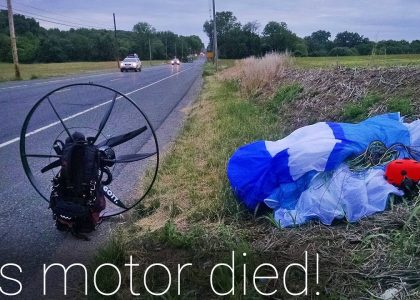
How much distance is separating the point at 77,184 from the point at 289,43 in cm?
3469

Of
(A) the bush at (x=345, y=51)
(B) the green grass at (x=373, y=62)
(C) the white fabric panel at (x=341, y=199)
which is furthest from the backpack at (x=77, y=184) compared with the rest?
(A) the bush at (x=345, y=51)

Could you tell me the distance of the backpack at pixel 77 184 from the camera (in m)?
3.56

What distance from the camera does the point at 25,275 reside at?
318cm

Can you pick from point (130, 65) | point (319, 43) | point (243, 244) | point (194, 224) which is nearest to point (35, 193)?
point (194, 224)

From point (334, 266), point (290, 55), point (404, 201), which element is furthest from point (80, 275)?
point (290, 55)

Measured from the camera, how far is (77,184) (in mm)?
3586

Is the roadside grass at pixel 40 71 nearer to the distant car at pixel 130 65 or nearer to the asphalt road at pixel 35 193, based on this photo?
the distant car at pixel 130 65

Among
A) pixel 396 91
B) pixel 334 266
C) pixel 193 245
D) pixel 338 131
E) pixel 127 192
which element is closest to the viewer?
pixel 334 266

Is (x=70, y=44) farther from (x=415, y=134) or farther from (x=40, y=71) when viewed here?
(x=415, y=134)

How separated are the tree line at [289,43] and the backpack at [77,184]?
9654mm

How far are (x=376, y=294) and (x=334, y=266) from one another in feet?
1.20

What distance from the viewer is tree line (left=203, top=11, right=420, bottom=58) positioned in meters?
18.9

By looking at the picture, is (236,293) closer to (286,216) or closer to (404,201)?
(286,216)

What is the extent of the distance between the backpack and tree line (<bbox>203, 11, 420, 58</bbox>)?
965cm
